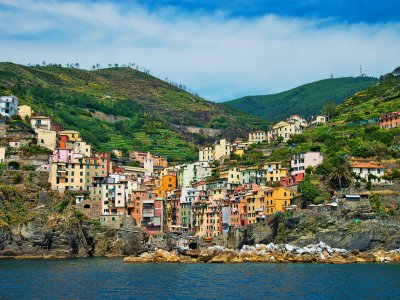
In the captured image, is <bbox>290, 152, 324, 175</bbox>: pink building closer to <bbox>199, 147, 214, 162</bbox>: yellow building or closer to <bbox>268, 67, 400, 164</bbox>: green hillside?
<bbox>268, 67, 400, 164</bbox>: green hillside

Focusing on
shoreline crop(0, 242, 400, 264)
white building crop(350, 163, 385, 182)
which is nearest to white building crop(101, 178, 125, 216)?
shoreline crop(0, 242, 400, 264)

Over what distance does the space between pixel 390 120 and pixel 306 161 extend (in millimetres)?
24225

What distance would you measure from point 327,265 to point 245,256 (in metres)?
11.9

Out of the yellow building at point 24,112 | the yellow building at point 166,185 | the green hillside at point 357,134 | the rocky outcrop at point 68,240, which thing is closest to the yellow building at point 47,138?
the yellow building at point 24,112

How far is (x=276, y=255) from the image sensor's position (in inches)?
3093

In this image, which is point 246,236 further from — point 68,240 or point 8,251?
point 8,251

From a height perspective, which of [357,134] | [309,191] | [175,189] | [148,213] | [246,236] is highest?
[357,134]

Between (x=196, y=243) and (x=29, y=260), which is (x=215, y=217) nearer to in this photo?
(x=196, y=243)

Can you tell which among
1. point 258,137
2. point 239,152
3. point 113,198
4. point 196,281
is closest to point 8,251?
point 113,198

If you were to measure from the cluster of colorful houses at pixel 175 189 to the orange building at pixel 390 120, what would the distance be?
21.1 m

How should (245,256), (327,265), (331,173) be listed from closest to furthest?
(327,265), (245,256), (331,173)

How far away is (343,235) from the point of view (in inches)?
3184

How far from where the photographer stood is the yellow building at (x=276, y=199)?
92.2 metres

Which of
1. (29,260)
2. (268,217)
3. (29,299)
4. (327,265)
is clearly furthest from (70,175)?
(29,299)
